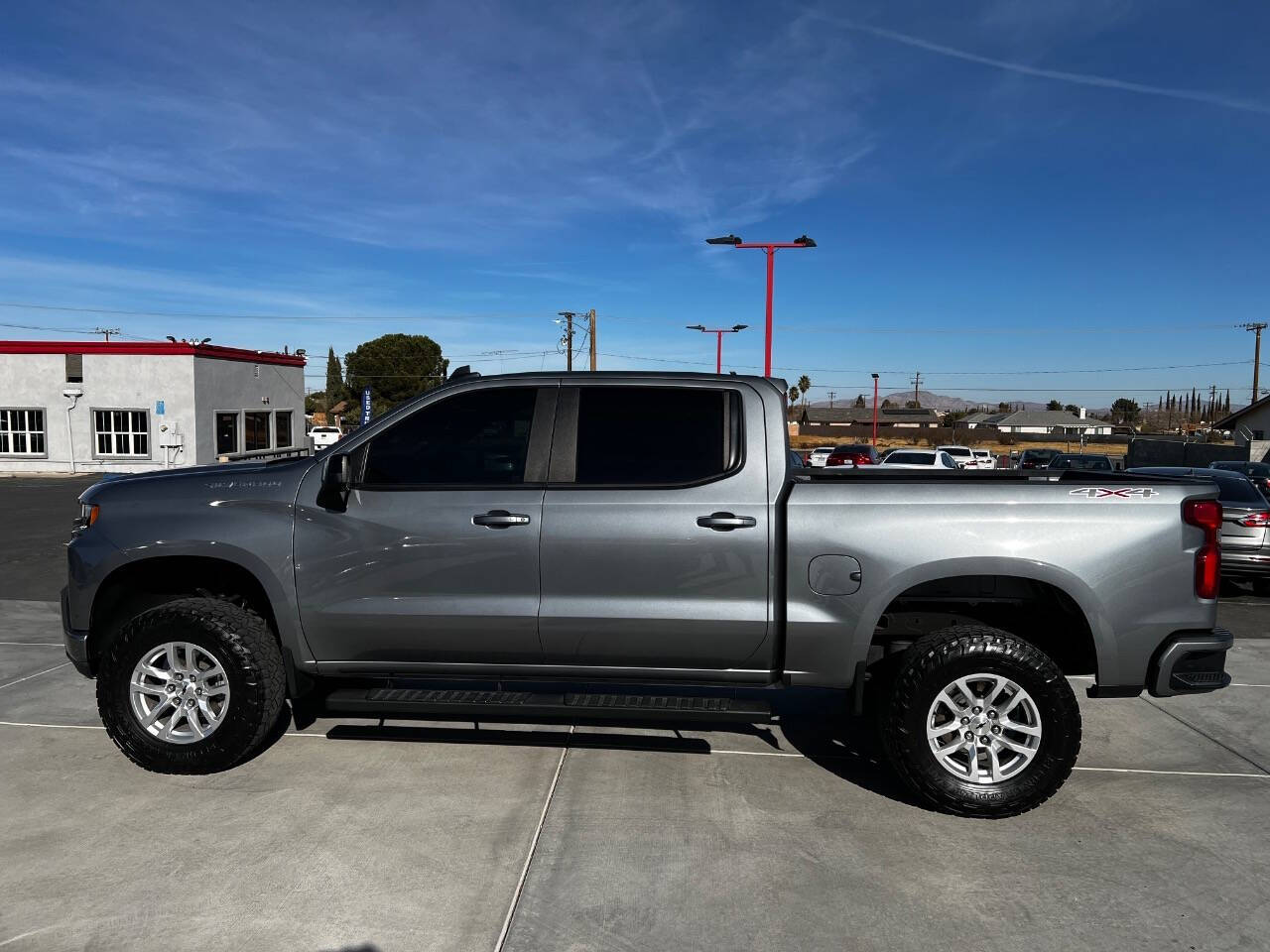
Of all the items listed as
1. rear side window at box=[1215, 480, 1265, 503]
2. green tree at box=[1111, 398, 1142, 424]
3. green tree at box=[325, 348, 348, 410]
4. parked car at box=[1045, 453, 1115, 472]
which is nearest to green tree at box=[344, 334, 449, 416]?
green tree at box=[325, 348, 348, 410]

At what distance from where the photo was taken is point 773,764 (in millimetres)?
4773

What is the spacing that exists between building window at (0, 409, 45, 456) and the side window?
34.2 metres

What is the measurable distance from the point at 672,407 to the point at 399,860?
2.34 meters

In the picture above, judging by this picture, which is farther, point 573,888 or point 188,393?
point 188,393

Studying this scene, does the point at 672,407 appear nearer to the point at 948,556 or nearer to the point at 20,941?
the point at 948,556

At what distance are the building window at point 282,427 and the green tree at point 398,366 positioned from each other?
4260cm

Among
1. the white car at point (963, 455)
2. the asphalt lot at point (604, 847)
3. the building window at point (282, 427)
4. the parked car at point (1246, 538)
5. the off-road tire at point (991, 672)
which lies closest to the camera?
the asphalt lot at point (604, 847)

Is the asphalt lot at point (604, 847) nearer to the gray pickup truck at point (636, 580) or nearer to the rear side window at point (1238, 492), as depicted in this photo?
the gray pickup truck at point (636, 580)

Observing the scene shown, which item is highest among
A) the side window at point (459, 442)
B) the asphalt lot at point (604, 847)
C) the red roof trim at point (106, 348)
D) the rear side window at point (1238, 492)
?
the red roof trim at point (106, 348)

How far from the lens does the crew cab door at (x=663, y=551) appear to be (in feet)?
13.6

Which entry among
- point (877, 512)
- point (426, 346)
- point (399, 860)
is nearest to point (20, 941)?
point (399, 860)

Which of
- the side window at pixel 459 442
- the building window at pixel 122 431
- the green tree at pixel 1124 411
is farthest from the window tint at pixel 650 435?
the green tree at pixel 1124 411

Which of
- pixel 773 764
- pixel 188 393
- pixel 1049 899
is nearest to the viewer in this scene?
pixel 1049 899

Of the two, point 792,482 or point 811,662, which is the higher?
point 792,482
